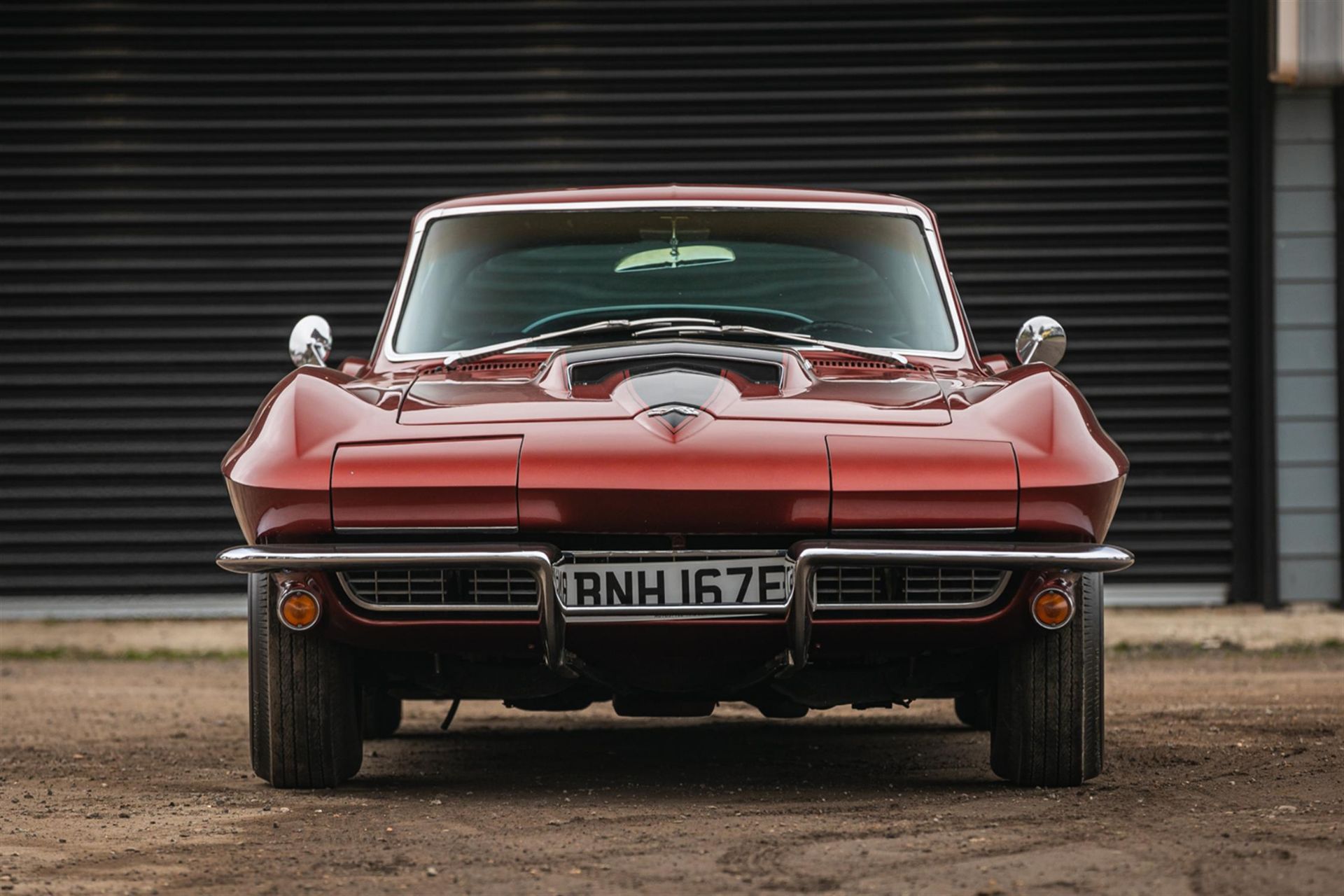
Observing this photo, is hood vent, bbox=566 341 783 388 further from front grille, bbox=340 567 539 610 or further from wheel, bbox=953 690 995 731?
wheel, bbox=953 690 995 731

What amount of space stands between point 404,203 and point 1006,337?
11.0 feet

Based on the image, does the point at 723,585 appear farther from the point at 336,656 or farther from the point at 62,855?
the point at 62,855

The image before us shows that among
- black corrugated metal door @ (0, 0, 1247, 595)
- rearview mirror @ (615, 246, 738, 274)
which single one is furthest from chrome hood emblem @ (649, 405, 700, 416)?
black corrugated metal door @ (0, 0, 1247, 595)

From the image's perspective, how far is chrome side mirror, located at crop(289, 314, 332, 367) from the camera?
486 cm

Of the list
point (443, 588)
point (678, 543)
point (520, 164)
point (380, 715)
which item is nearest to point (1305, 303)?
point (520, 164)

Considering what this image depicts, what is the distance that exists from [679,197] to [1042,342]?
44.0 inches

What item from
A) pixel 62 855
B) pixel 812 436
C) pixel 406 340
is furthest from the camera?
pixel 406 340

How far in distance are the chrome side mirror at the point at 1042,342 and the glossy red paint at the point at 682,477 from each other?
0.98 m

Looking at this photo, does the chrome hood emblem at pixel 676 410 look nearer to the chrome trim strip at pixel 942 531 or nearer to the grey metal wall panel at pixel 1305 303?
the chrome trim strip at pixel 942 531

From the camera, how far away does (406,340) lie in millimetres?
4629

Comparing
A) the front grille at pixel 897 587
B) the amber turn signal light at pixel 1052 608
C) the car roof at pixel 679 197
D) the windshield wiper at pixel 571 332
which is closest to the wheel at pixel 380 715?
the windshield wiper at pixel 571 332

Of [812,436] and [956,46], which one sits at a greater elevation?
[956,46]

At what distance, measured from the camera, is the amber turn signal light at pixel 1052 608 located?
3578 mm

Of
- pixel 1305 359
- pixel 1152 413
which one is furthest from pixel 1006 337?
pixel 1305 359
